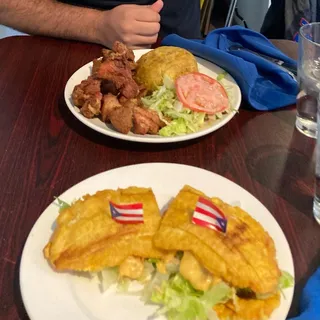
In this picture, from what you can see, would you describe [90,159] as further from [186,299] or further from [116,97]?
[186,299]

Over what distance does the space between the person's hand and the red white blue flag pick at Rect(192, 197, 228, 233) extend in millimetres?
943

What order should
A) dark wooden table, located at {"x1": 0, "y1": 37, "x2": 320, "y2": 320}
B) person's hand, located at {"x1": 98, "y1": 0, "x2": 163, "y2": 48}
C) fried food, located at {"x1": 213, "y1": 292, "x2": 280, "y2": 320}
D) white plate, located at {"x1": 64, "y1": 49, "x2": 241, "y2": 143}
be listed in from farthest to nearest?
person's hand, located at {"x1": 98, "y1": 0, "x2": 163, "y2": 48}, white plate, located at {"x1": 64, "y1": 49, "x2": 241, "y2": 143}, dark wooden table, located at {"x1": 0, "y1": 37, "x2": 320, "y2": 320}, fried food, located at {"x1": 213, "y1": 292, "x2": 280, "y2": 320}

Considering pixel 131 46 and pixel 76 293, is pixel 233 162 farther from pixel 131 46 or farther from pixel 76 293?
pixel 131 46

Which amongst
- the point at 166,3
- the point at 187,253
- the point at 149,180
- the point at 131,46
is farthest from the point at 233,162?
the point at 166,3

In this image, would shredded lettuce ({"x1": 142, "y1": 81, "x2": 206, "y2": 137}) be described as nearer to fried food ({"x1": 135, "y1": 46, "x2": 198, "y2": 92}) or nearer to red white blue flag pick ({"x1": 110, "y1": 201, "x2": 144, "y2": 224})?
fried food ({"x1": 135, "y1": 46, "x2": 198, "y2": 92})

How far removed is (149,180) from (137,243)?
226 mm

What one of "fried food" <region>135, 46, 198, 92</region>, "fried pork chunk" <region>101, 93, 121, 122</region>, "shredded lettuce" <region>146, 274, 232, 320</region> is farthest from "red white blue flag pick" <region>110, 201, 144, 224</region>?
"fried food" <region>135, 46, 198, 92</region>

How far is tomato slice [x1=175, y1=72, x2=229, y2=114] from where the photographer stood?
118cm

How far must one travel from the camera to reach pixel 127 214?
2.50 ft

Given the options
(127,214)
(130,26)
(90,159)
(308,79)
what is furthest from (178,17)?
(127,214)

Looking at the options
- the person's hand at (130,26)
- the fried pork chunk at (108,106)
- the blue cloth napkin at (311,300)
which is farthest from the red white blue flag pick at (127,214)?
the person's hand at (130,26)

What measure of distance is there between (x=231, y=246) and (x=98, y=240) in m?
0.22

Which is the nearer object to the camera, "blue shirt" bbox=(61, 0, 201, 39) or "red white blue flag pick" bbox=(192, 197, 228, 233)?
"red white blue flag pick" bbox=(192, 197, 228, 233)

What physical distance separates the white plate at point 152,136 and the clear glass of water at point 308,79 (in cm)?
→ 17
